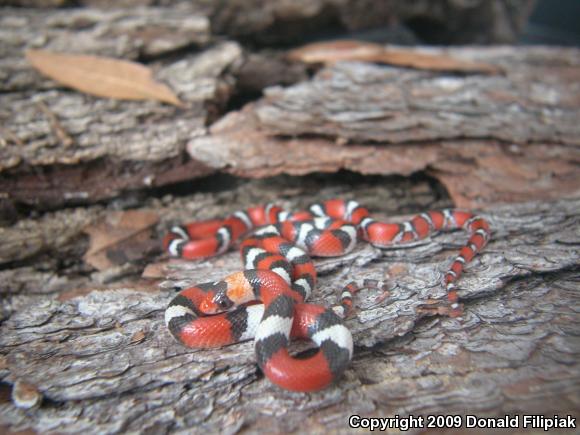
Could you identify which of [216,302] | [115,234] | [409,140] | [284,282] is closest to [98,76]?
[115,234]

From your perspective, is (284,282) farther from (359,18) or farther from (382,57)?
(359,18)

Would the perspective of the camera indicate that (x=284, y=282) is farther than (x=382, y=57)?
No

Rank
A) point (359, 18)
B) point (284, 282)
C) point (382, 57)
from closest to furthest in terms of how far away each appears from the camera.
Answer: point (284, 282) < point (382, 57) < point (359, 18)

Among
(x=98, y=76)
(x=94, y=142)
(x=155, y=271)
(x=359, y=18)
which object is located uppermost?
(x=359, y=18)

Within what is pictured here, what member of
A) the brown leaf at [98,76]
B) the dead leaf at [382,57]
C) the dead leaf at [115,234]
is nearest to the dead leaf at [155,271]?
the dead leaf at [115,234]

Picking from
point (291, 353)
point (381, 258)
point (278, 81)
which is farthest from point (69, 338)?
point (278, 81)

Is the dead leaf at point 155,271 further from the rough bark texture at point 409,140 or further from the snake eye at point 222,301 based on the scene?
the rough bark texture at point 409,140

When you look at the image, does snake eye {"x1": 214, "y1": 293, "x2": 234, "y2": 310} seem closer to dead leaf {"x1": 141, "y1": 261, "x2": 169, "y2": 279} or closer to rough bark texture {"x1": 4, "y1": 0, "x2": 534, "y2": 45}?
dead leaf {"x1": 141, "y1": 261, "x2": 169, "y2": 279}
